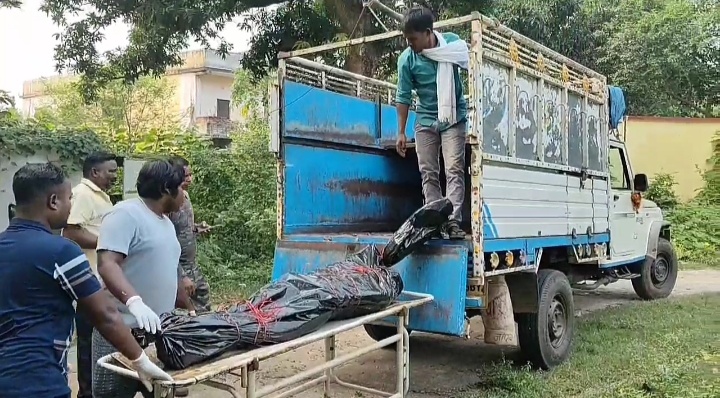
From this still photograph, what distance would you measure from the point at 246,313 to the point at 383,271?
42.8 inches

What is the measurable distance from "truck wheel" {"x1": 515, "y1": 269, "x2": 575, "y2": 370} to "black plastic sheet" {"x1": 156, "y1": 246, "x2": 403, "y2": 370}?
1.44 metres

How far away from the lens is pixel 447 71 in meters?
4.50

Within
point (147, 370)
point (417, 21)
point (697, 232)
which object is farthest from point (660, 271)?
Answer: point (147, 370)

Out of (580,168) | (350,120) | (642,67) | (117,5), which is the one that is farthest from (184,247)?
(642,67)

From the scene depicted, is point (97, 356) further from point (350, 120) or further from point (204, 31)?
point (204, 31)

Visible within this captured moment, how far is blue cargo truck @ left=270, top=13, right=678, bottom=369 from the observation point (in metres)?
4.23

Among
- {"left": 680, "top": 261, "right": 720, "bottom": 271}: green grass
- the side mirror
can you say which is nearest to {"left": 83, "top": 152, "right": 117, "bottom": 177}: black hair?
the side mirror

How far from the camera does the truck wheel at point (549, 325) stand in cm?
491

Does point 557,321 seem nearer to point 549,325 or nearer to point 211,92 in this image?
point 549,325

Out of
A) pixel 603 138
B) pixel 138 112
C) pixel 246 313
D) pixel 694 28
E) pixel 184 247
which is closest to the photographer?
pixel 246 313

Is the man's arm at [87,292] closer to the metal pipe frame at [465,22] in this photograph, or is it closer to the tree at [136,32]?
the metal pipe frame at [465,22]

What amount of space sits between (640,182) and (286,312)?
5.31 metres

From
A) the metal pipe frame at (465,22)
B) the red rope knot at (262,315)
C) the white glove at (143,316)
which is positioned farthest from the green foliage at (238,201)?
the white glove at (143,316)

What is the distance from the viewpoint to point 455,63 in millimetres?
4500
